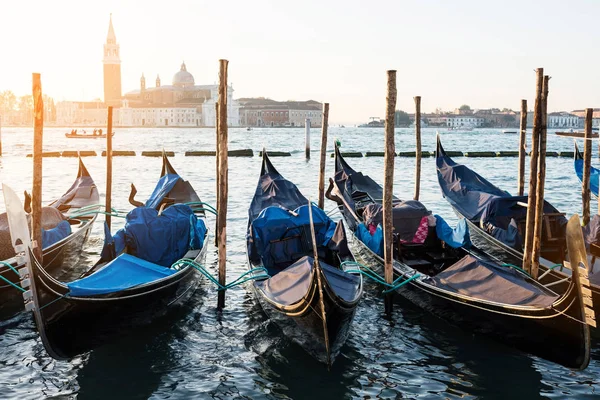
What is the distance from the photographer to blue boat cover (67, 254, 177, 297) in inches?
153

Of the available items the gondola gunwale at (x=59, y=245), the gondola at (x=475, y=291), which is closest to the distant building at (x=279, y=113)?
A: the gondola gunwale at (x=59, y=245)

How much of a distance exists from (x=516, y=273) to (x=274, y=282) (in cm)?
183

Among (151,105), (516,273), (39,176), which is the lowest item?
(516,273)

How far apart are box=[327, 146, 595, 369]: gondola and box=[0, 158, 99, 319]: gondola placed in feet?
9.78

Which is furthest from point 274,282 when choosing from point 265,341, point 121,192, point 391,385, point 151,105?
point 151,105

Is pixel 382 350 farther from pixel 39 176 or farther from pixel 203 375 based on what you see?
pixel 39 176

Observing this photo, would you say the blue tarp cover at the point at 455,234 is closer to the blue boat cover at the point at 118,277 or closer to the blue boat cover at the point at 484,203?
the blue boat cover at the point at 484,203

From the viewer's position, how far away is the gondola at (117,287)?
370 centimetres

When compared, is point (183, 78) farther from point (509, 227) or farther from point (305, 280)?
point (305, 280)

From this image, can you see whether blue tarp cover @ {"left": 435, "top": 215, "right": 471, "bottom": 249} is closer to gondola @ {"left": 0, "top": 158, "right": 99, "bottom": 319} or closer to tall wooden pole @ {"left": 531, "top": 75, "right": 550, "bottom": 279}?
tall wooden pole @ {"left": 531, "top": 75, "right": 550, "bottom": 279}

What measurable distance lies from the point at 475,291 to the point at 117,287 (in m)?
2.52

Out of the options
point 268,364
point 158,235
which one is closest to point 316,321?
point 268,364

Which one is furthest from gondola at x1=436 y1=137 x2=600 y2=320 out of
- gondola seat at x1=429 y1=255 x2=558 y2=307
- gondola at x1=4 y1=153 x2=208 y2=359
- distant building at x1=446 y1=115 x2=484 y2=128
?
distant building at x1=446 y1=115 x2=484 y2=128

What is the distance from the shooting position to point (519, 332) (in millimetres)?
4047
